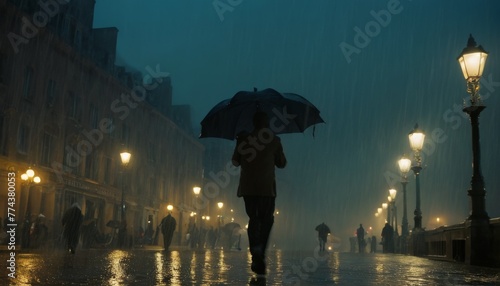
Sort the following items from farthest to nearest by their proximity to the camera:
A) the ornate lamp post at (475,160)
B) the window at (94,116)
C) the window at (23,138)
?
the window at (94,116)
the window at (23,138)
the ornate lamp post at (475,160)

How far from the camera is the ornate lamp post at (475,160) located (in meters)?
11.5

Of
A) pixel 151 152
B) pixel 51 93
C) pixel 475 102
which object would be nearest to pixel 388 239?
pixel 51 93

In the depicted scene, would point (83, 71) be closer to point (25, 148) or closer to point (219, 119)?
point (25, 148)

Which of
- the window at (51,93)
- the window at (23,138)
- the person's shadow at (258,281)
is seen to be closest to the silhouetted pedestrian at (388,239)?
the window at (51,93)

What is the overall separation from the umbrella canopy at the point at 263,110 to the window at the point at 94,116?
29.4 m

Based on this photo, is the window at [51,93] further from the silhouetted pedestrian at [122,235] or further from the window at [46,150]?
the silhouetted pedestrian at [122,235]

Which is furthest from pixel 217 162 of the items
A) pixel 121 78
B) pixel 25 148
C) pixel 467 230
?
pixel 467 230

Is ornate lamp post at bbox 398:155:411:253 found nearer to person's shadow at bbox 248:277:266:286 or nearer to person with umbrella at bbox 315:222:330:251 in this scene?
person with umbrella at bbox 315:222:330:251

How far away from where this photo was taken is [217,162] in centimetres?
8019

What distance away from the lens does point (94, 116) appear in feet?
119

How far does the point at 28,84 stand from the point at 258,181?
24.8 metres

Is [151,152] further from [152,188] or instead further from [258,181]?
[258,181]

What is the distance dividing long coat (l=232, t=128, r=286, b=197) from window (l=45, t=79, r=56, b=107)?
25678 millimetres

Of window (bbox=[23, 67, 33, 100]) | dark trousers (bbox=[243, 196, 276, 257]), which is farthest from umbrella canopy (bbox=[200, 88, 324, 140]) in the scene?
window (bbox=[23, 67, 33, 100])
